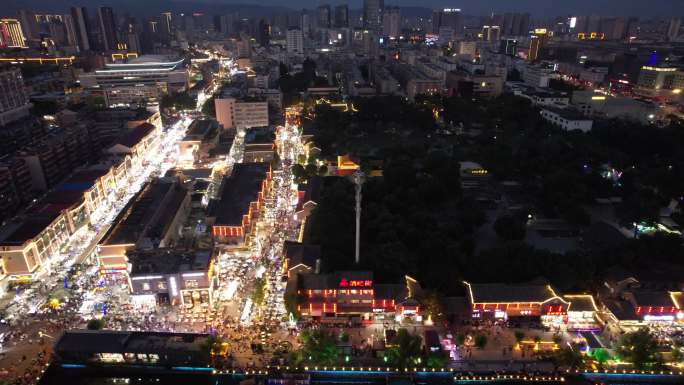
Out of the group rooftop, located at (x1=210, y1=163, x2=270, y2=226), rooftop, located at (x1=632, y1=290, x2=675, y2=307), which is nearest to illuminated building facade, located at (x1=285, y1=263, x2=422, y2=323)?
rooftop, located at (x1=210, y1=163, x2=270, y2=226)

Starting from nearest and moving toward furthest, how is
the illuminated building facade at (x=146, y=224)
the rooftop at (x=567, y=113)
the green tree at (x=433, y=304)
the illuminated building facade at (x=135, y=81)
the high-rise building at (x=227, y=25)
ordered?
the green tree at (x=433, y=304) < the illuminated building facade at (x=146, y=224) < the rooftop at (x=567, y=113) < the illuminated building facade at (x=135, y=81) < the high-rise building at (x=227, y=25)

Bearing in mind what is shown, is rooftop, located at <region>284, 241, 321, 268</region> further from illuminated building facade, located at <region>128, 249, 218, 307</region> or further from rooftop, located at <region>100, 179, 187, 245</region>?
rooftop, located at <region>100, 179, 187, 245</region>

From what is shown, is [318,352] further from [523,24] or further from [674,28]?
[523,24]

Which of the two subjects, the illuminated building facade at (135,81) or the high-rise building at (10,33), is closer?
the illuminated building facade at (135,81)

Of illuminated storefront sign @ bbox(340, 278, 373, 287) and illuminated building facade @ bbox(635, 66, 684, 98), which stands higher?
illuminated building facade @ bbox(635, 66, 684, 98)

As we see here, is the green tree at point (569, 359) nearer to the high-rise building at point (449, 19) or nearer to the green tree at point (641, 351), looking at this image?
Result: the green tree at point (641, 351)

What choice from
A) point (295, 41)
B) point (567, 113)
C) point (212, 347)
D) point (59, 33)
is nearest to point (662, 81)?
point (567, 113)

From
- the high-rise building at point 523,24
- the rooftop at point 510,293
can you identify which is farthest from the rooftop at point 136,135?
the high-rise building at point 523,24
